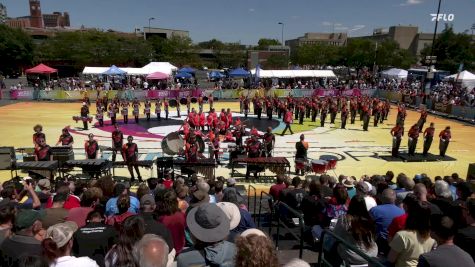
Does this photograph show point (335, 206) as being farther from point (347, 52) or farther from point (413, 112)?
point (347, 52)

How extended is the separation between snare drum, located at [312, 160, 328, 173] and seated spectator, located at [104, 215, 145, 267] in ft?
34.3

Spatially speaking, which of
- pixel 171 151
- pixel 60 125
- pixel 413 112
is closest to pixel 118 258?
pixel 171 151

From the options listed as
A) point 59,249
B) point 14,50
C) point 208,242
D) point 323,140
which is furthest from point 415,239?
point 14,50

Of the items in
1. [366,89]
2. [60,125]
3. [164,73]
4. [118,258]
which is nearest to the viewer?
[118,258]

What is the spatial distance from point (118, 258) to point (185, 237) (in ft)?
6.53

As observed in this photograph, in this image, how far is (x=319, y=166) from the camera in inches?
539

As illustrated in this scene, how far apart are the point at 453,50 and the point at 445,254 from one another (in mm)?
65139

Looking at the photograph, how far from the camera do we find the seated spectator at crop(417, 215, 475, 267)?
3525 mm

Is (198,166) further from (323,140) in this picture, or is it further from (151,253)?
(323,140)

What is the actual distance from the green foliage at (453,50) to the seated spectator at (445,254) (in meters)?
61.7

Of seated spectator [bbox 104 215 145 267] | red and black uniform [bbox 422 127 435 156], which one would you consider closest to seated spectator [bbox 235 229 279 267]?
seated spectator [bbox 104 215 145 267]

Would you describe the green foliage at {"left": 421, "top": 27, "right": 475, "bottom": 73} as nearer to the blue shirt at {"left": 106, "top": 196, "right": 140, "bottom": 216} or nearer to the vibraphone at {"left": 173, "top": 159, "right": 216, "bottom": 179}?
the vibraphone at {"left": 173, "top": 159, "right": 216, "bottom": 179}

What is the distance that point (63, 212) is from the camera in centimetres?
545

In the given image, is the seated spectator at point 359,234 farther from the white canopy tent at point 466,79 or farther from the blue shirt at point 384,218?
the white canopy tent at point 466,79
